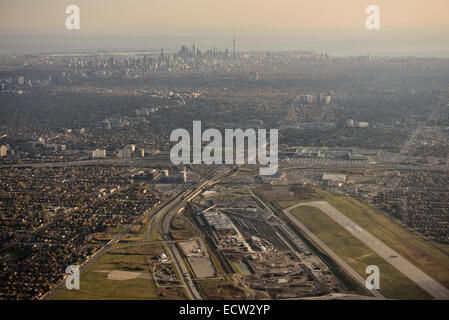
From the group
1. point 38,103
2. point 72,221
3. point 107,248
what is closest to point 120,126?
point 38,103

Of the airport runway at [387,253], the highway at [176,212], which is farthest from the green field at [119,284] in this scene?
the airport runway at [387,253]

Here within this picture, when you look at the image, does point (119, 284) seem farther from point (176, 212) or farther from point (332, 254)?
point (176, 212)
